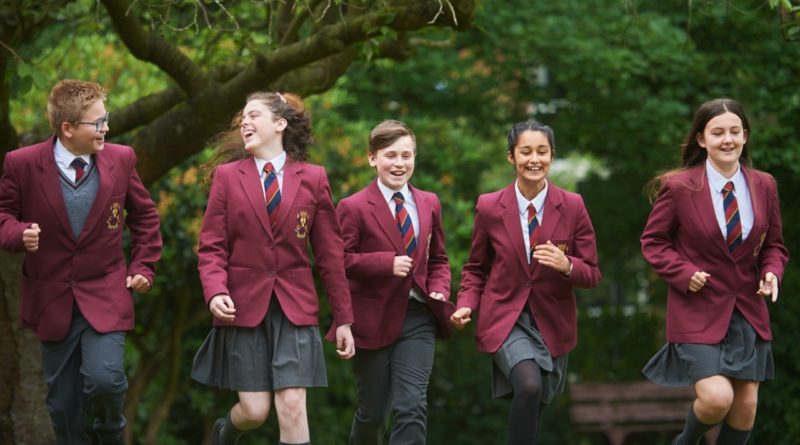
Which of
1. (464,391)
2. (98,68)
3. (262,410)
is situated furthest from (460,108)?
(262,410)

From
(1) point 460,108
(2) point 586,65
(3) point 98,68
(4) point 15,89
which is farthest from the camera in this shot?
(1) point 460,108

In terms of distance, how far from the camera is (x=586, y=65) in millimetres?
12406

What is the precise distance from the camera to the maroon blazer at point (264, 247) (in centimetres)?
625

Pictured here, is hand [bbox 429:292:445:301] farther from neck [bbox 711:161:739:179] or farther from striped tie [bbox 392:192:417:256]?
neck [bbox 711:161:739:179]

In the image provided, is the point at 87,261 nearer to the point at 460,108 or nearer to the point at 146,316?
the point at 146,316

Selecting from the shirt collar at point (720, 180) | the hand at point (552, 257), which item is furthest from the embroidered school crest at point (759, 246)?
the hand at point (552, 257)

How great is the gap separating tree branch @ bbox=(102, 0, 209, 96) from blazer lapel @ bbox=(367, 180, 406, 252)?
170cm

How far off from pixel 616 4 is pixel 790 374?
13.0ft

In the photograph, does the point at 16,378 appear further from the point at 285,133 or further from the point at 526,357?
the point at 526,357

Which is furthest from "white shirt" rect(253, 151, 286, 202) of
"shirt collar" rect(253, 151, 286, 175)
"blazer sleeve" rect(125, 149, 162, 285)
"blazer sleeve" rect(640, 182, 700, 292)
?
"blazer sleeve" rect(640, 182, 700, 292)

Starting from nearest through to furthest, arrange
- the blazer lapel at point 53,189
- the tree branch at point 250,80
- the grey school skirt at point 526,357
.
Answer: the blazer lapel at point 53,189 → the grey school skirt at point 526,357 → the tree branch at point 250,80

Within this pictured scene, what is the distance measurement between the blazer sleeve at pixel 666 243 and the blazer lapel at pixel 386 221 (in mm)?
1326

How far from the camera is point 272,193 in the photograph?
6391 millimetres

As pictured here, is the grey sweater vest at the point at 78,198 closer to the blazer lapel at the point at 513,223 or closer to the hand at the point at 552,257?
the blazer lapel at the point at 513,223
